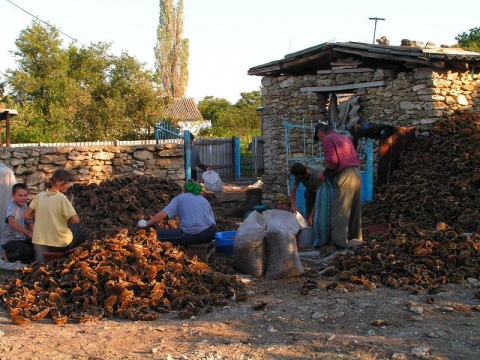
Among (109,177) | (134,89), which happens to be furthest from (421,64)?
(134,89)

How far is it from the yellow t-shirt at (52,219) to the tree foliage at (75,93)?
55.8 ft

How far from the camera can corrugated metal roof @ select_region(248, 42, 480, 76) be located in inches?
472

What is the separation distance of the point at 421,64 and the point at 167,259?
25.1ft

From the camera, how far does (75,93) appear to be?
81.9ft

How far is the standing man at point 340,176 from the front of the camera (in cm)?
824

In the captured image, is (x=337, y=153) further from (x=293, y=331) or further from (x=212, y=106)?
(x=212, y=106)

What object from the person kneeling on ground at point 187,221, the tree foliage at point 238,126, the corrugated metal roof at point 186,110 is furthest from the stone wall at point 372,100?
the corrugated metal roof at point 186,110

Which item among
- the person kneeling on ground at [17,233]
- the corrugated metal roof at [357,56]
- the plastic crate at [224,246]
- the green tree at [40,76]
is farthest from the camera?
the green tree at [40,76]

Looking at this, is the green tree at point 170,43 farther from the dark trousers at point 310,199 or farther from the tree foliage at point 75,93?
the dark trousers at point 310,199

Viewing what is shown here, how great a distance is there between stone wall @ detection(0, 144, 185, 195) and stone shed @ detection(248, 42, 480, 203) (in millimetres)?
3417

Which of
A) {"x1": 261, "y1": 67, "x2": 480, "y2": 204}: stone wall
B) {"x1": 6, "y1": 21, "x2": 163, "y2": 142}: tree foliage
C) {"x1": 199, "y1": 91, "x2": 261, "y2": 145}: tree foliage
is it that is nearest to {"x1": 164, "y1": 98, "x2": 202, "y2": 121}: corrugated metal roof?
{"x1": 199, "y1": 91, "x2": 261, "y2": 145}: tree foliage

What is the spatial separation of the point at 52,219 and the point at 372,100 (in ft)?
26.2

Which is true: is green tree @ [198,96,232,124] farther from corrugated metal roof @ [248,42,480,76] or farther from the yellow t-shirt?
the yellow t-shirt

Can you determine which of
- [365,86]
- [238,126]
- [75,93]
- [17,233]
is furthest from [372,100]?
[238,126]
